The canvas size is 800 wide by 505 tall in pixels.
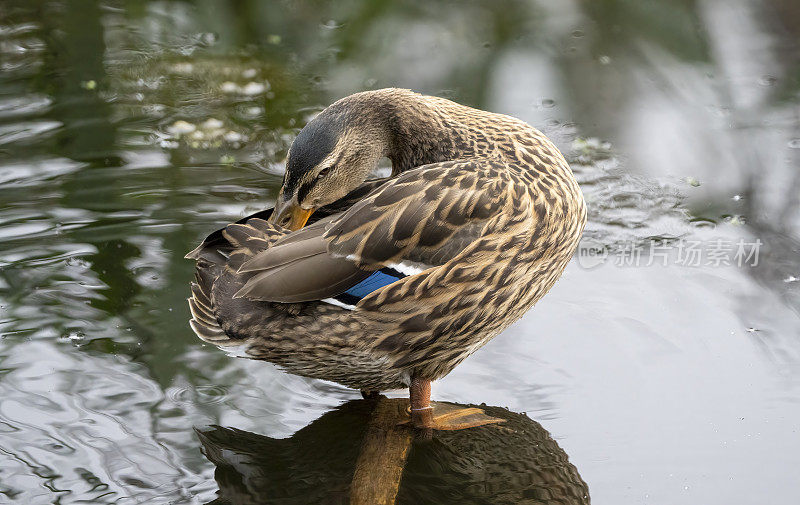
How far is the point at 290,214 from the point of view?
12.4 ft

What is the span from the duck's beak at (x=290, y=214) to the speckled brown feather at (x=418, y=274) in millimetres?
75

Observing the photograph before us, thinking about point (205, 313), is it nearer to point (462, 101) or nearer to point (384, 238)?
point (384, 238)

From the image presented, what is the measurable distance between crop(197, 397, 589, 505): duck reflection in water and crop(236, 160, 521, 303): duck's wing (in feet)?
2.18

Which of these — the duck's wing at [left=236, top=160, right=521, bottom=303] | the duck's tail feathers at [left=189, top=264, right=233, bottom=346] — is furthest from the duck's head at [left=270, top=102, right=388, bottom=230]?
the duck's tail feathers at [left=189, top=264, right=233, bottom=346]

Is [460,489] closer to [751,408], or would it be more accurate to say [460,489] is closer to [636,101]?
[751,408]

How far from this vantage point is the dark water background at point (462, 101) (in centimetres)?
376

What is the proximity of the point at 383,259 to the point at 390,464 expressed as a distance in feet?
2.39

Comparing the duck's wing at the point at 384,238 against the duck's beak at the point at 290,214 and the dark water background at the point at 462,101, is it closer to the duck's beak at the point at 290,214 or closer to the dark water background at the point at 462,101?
the duck's beak at the point at 290,214

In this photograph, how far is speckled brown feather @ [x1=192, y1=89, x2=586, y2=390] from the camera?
3.52 metres

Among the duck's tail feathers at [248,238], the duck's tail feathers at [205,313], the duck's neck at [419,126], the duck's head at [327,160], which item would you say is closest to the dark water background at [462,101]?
the duck's tail feathers at [205,313]

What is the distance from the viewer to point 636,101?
20.8 ft

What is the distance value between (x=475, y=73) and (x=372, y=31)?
35.7 inches

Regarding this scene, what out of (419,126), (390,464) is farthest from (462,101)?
(390,464)

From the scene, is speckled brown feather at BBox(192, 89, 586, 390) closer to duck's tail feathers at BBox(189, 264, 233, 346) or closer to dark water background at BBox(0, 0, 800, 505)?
duck's tail feathers at BBox(189, 264, 233, 346)
